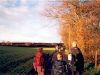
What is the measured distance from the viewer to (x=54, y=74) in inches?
808

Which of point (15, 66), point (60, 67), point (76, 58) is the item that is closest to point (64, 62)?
point (60, 67)

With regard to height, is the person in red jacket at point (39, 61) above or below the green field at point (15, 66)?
above

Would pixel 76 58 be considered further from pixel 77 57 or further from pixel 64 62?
pixel 64 62

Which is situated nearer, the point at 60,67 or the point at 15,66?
the point at 60,67

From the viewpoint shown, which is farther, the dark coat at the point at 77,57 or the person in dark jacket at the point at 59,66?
the dark coat at the point at 77,57

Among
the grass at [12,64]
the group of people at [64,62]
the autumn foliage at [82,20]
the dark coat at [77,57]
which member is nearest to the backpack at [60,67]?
the group of people at [64,62]

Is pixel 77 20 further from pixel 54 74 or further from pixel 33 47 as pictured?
pixel 33 47

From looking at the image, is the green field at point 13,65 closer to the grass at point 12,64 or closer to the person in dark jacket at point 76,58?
the grass at point 12,64

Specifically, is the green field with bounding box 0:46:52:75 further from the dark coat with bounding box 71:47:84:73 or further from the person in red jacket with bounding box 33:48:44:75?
the dark coat with bounding box 71:47:84:73

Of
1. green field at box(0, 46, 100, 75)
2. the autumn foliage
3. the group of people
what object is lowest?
green field at box(0, 46, 100, 75)

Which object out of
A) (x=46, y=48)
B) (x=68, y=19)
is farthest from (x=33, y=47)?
(x=68, y=19)

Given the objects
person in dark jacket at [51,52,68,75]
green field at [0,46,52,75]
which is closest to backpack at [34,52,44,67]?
person in dark jacket at [51,52,68,75]

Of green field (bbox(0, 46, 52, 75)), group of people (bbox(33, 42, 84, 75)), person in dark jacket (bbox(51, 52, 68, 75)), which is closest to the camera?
person in dark jacket (bbox(51, 52, 68, 75))

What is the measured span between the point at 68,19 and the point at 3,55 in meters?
7.35
